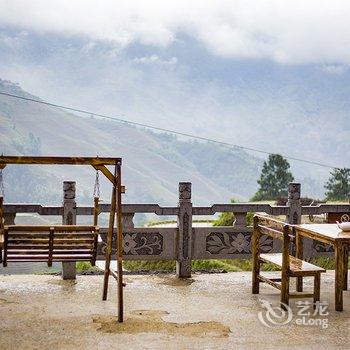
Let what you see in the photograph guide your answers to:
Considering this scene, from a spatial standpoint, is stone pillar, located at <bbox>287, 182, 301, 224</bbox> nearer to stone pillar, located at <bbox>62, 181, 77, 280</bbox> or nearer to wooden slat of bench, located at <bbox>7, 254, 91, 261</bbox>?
stone pillar, located at <bbox>62, 181, 77, 280</bbox>

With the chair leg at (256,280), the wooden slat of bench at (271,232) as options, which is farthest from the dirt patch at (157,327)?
the chair leg at (256,280)

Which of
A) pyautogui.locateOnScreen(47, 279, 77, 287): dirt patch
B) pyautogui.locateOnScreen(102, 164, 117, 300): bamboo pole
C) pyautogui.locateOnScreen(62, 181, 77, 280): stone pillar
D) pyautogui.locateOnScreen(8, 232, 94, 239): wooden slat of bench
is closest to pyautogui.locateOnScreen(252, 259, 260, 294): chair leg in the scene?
pyautogui.locateOnScreen(102, 164, 117, 300): bamboo pole

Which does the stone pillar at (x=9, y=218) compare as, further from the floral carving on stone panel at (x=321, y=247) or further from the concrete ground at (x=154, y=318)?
the floral carving on stone panel at (x=321, y=247)

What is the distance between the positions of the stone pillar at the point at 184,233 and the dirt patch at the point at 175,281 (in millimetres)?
154

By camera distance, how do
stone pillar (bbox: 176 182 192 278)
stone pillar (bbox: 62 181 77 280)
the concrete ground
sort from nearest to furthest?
1. the concrete ground
2. stone pillar (bbox: 62 181 77 280)
3. stone pillar (bbox: 176 182 192 278)

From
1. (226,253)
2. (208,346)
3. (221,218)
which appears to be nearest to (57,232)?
(208,346)

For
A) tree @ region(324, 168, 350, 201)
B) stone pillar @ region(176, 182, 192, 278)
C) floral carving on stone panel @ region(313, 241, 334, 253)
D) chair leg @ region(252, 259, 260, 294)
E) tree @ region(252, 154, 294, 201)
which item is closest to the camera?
chair leg @ region(252, 259, 260, 294)

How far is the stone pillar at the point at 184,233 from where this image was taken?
8719mm

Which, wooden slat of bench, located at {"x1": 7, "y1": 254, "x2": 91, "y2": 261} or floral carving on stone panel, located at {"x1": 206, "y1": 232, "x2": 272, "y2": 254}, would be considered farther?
floral carving on stone panel, located at {"x1": 206, "y1": 232, "x2": 272, "y2": 254}

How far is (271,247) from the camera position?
30.4 feet

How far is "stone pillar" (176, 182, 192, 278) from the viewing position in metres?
8.72

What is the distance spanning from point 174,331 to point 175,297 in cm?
162

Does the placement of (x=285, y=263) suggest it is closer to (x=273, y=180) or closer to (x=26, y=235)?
(x=26, y=235)

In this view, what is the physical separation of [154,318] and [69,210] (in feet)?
8.86
